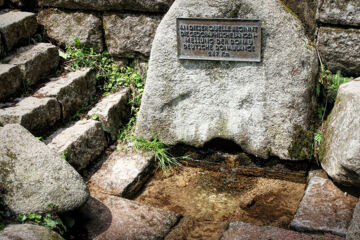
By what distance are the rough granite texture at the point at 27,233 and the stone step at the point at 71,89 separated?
147 cm

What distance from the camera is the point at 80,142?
335cm

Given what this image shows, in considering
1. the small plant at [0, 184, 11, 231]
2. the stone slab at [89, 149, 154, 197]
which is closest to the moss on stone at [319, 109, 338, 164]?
the stone slab at [89, 149, 154, 197]

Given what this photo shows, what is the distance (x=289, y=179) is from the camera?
3330 millimetres

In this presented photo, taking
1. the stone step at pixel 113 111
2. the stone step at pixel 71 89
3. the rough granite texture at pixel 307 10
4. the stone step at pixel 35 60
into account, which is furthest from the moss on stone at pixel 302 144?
the stone step at pixel 35 60

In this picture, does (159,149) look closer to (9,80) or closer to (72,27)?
(9,80)

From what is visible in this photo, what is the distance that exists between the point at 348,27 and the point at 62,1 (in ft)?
9.32

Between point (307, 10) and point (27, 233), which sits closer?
point (27, 233)

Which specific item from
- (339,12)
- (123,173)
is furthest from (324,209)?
(339,12)

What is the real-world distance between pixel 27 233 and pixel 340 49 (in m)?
3.01

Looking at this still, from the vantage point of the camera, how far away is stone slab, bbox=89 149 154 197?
3.21 meters

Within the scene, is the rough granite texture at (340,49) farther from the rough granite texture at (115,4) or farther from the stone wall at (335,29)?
the rough granite texture at (115,4)

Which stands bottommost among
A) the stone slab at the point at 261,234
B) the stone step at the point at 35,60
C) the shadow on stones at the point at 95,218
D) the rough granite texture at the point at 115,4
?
the shadow on stones at the point at 95,218

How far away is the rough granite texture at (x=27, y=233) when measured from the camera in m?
2.18

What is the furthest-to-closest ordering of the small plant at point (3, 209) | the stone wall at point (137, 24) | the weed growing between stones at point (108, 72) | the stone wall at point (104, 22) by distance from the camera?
the weed growing between stones at point (108, 72) → the stone wall at point (104, 22) → the stone wall at point (137, 24) → the small plant at point (3, 209)
